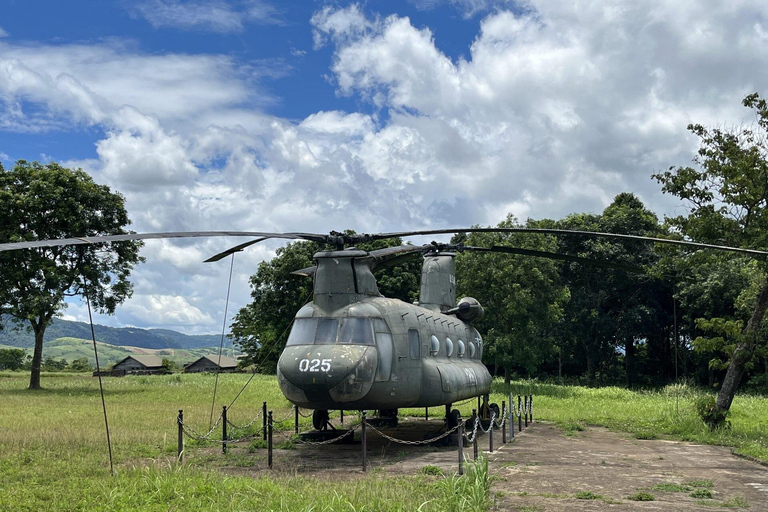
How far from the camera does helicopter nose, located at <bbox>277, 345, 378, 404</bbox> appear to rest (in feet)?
44.6

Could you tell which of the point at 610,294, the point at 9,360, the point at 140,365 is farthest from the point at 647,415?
the point at 9,360

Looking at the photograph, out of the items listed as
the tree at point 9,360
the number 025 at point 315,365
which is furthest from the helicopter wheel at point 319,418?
Answer: the tree at point 9,360

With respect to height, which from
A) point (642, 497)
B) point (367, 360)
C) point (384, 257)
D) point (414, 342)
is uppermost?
point (384, 257)

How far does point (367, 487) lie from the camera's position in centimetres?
1023

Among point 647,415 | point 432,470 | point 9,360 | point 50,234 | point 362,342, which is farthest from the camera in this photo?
point 9,360

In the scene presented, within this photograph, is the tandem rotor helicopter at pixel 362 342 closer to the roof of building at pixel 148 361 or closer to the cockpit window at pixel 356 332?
the cockpit window at pixel 356 332

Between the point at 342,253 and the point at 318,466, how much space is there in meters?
4.68

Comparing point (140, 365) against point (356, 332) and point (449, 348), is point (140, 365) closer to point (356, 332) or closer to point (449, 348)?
point (449, 348)

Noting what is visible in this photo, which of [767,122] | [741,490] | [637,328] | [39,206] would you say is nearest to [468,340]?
[741,490]

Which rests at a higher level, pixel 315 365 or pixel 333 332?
pixel 333 332

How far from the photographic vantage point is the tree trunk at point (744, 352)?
20.1 meters

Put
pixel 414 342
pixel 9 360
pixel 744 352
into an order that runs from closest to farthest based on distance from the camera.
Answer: pixel 414 342 < pixel 744 352 < pixel 9 360

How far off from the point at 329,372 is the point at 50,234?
94.7 feet

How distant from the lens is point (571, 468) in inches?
539
